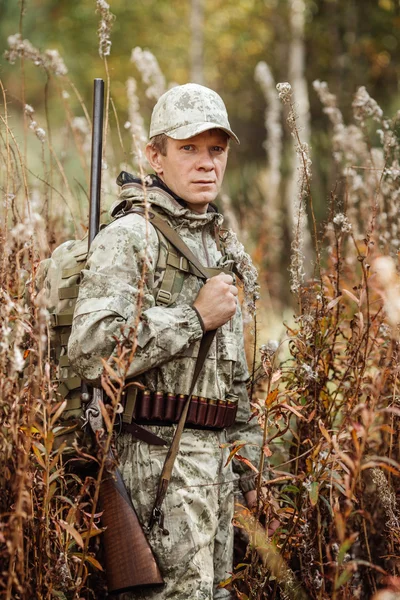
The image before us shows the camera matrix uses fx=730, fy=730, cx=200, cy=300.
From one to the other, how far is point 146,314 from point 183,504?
2.39ft

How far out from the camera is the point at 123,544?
102 inches

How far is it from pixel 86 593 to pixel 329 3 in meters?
12.6

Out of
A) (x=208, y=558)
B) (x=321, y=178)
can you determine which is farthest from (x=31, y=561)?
(x=321, y=178)

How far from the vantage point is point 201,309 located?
2736 mm

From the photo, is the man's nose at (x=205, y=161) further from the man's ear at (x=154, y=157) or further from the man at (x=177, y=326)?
the man's ear at (x=154, y=157)

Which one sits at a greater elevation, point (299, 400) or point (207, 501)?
point (299, 400)

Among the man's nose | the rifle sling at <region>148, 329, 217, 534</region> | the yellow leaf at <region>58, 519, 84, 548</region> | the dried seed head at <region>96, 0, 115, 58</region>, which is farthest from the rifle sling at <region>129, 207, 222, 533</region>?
the dried seed head at <region>96, 0, 115, 58</region>

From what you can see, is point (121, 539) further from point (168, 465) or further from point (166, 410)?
point (166, 410)

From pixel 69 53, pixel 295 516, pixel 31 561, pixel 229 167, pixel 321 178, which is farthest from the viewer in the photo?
pixel 69 53

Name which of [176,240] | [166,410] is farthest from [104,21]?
[166,410]

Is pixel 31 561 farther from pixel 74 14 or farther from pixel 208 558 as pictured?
pixel 74 14

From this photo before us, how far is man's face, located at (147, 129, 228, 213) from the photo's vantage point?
2.94 m

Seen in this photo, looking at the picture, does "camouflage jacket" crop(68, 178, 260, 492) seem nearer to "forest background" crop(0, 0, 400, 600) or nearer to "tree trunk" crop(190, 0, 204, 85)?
"forest background" crop(0, 0, 400, 600)

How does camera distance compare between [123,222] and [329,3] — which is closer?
[123,222]
